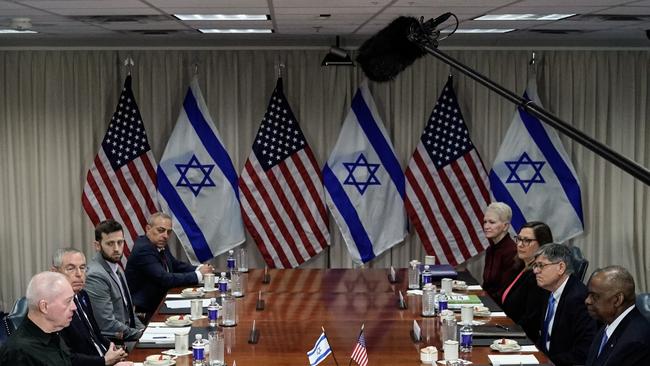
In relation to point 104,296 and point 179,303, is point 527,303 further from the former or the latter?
point 104,296

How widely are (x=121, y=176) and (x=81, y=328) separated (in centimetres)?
367

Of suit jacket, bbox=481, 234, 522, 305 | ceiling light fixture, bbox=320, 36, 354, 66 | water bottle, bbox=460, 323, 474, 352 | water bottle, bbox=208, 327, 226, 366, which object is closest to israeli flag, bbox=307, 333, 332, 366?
water bottle, bbox=208, 327, 226, 366

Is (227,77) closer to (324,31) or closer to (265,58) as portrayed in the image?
(265,58)

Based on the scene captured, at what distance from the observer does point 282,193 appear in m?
8.71

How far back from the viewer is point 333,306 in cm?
596

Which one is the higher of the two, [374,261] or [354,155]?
[354,155]

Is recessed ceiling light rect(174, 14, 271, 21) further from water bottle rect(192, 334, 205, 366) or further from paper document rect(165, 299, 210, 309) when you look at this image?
water bottle rect(192, 334, 205, 366)

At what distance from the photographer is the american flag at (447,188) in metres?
8.69

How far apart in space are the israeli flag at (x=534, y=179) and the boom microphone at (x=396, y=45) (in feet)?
21.3

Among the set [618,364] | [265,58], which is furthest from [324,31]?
[618,364]

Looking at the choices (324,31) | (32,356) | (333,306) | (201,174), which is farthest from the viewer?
(201,174)

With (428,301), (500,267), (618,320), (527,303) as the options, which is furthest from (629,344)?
(500,267)

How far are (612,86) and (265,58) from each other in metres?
3.40

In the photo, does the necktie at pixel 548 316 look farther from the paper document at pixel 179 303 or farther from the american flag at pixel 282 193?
the american flag at pixel 282 193
